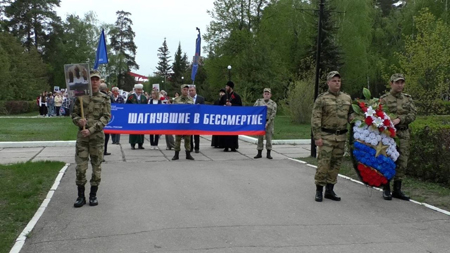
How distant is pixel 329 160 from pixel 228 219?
2180 mm

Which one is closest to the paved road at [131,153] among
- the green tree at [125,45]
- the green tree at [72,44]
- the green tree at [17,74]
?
the green tree at [17,74]

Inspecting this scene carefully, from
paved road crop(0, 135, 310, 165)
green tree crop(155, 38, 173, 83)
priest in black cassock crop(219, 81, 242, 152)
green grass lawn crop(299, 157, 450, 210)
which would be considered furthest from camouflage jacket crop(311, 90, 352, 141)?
green tree crop(155, 38, 173, 83)

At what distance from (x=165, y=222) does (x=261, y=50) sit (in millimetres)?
34110

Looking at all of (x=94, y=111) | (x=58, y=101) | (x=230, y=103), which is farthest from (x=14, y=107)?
(x=94, y=111)

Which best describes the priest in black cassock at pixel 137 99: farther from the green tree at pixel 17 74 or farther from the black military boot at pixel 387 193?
the green tree at pixel 17 74

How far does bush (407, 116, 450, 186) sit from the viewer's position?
826 centimetres

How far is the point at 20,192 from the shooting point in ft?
25.0

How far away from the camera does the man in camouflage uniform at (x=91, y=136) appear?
22.6 feet

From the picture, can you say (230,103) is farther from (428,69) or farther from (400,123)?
(428,69)

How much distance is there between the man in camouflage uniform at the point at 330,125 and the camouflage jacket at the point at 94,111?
3372 millimetres

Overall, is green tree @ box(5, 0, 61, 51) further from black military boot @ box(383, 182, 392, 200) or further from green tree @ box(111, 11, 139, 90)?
black military boot @ box(383, 182, 392, 200)

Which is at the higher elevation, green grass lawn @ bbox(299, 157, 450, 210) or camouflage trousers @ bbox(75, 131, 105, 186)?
camouflage trousers @ bbox(75, 131, 105, 186)

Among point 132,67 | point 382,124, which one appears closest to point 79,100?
point 382,124

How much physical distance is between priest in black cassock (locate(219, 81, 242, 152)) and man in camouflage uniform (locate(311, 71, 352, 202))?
252 inches
